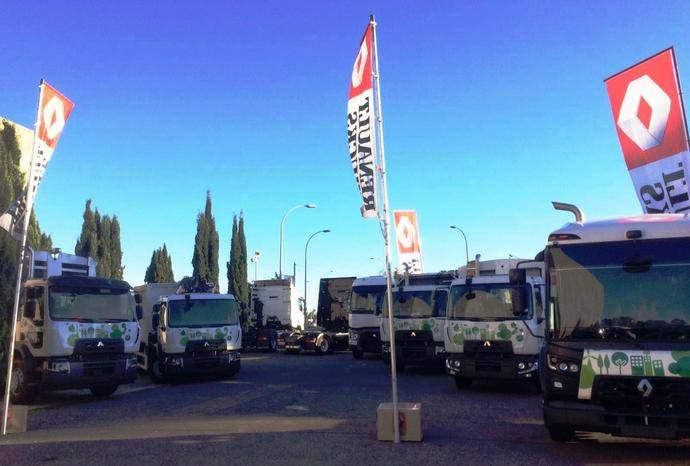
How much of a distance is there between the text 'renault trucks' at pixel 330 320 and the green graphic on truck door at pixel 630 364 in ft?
67.5

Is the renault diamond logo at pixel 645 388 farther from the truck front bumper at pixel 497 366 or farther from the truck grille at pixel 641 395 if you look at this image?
the truck front bumper at pixel 497 366

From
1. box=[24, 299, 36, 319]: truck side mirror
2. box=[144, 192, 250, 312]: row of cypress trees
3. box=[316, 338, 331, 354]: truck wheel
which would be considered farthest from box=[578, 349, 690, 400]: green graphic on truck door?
box=[144, 192, 250, 312]: row of cypress trees

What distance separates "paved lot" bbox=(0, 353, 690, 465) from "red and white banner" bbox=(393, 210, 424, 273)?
8.21m

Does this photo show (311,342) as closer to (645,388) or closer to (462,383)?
(462,383)

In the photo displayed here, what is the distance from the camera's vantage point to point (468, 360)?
12.1m

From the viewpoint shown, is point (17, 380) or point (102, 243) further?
point (102, 243)

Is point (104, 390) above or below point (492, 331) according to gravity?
below

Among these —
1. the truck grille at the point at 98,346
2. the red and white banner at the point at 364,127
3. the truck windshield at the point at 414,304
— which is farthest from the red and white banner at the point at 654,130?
the truck grille at the point at 98,346

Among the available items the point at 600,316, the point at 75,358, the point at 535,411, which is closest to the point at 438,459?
the point at 600,316

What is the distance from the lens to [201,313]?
1628 centimetres

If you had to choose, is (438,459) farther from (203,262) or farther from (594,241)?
(203,262)

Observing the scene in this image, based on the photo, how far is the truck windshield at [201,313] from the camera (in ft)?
52.6

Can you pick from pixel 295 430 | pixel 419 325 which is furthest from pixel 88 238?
pixel 295 430

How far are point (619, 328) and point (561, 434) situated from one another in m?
1.70
